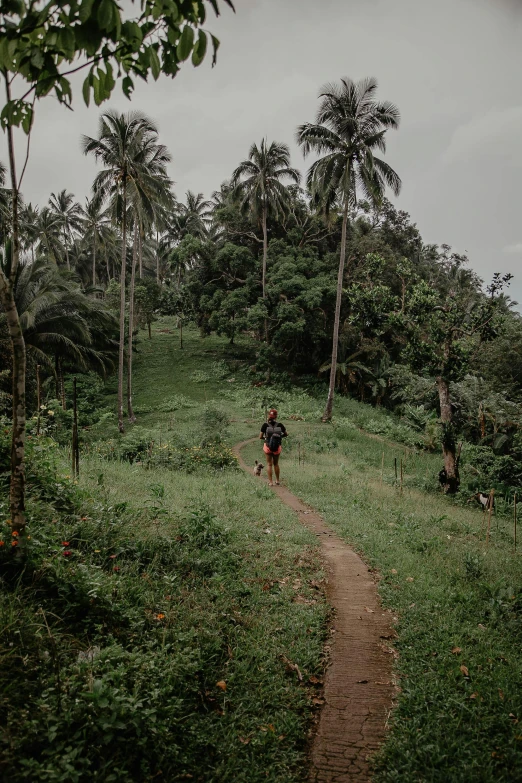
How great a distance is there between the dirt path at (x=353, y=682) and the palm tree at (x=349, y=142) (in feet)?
65.5

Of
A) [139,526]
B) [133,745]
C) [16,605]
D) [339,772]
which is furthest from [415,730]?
[139,526]

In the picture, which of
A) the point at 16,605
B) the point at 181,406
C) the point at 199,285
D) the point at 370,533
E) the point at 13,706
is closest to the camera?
the point at 13,706

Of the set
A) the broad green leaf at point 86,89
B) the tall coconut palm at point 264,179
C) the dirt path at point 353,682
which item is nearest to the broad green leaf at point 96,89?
the broad green leaf at point 86,89

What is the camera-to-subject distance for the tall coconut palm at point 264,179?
28.8 meters

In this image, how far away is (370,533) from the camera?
8.00 metres

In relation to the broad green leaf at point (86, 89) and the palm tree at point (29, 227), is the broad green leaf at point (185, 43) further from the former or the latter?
the palm tree at point (29, 227)

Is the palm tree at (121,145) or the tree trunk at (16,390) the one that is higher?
the palm tree at (121,145)

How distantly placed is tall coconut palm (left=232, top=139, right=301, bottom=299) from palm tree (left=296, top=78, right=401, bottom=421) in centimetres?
745

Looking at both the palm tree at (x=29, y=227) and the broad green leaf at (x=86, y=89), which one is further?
the palm tree at (x=29, y=227)

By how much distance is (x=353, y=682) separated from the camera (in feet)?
13.2

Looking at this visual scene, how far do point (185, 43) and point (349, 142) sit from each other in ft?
73.6

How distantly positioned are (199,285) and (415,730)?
107ft

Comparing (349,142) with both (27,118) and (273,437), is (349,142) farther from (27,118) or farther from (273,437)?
(27,118)

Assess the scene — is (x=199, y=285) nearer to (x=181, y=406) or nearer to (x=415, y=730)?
(x=181, y=406)
